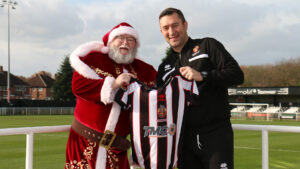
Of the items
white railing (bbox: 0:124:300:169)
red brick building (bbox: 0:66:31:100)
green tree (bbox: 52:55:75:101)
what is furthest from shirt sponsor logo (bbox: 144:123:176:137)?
red brick building (bbox: 0:66:31:100)

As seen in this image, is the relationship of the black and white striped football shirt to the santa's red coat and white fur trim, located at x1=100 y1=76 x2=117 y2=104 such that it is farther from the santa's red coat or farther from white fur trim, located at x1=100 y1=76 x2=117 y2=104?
A: the santa's red coat

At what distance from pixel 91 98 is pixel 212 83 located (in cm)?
91

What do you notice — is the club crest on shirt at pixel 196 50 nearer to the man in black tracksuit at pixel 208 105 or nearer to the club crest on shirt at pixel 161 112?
the man in black tracksuit at pixel 208 105

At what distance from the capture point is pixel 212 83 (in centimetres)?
252

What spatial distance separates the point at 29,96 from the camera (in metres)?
80.6

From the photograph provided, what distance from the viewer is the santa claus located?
265 cm

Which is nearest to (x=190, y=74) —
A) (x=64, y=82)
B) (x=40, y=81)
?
(x=64, y=82)

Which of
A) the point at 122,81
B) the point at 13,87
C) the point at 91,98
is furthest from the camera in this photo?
the point at 13,87

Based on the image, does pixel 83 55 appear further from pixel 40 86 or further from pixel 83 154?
pixel 40 86

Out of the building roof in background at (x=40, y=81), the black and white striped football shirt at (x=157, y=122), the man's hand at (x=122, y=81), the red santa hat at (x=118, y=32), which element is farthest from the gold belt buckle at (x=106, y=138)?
the building roof in background at (x=40, y=81)

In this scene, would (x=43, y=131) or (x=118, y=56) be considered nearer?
(x=43, y=131)

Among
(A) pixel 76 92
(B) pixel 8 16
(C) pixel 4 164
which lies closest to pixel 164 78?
(A) pixel 76 92

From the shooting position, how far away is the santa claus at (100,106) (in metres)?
2.65

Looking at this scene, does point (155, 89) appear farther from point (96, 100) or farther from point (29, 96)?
point (29, 96)
